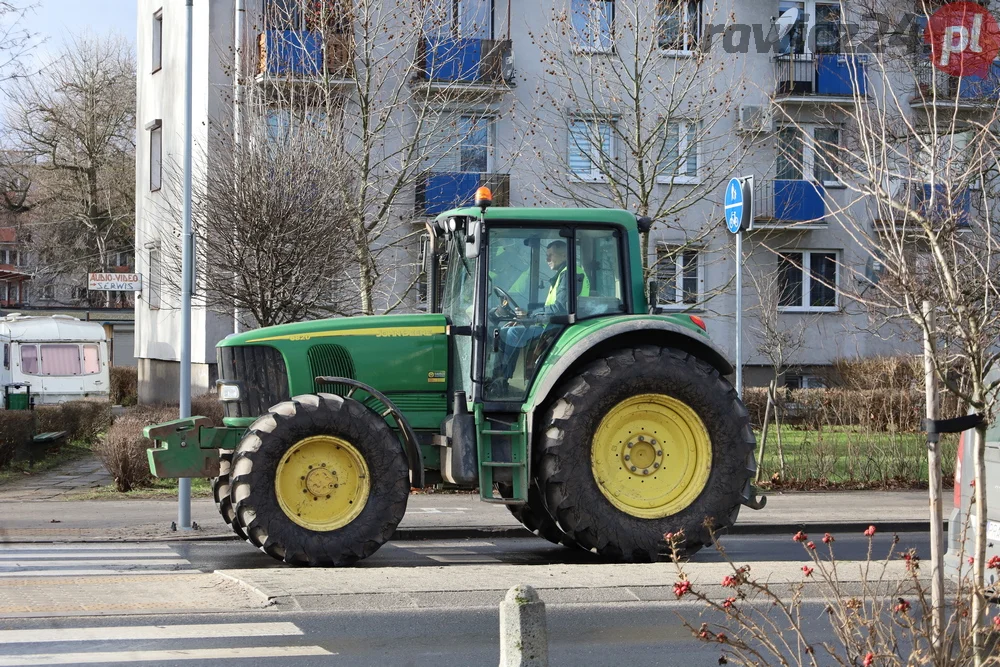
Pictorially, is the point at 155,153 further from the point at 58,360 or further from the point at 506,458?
the point at 506,458

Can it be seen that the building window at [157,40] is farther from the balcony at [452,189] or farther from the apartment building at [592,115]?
the balcony at [452,189]

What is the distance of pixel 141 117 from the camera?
3406 cm

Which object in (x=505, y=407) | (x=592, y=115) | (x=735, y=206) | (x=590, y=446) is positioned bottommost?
(x=590, y=446)

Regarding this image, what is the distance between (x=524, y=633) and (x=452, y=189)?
71.1 feet

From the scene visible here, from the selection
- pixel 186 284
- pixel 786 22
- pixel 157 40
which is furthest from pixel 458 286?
pixel 157 40

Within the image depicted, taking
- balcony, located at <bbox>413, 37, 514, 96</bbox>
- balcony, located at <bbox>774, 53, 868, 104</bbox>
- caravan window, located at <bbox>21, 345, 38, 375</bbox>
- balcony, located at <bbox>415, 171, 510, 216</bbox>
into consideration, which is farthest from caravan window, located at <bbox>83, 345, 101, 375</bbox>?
balcony, located at <bbox>774, 53, 868, 104</bbox>

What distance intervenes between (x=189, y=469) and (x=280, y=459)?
3.21ft

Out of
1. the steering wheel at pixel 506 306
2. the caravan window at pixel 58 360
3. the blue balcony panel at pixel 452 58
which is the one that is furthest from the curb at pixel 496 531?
the caravan window at pixel 58 360

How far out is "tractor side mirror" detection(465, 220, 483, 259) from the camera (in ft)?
33.9

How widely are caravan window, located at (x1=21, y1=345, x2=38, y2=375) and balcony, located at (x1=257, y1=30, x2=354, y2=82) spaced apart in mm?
13213

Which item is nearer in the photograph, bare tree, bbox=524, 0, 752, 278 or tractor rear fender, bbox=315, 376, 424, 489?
tractor rear fender, bbox=315, 376, 424, 489

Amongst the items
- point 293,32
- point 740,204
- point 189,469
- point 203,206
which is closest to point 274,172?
point 203,206

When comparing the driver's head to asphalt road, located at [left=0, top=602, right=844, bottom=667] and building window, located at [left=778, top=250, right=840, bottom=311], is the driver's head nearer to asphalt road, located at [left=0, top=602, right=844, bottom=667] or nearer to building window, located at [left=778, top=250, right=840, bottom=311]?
asphalt road, located at [left=0, top=602, right=844, bottom=667]

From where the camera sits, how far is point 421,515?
13773 millimetres
